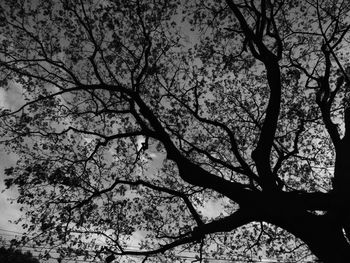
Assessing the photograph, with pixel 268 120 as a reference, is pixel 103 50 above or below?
above

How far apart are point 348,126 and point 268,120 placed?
2.55 m

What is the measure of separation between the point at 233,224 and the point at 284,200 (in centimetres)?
158

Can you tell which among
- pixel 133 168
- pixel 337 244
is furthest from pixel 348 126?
pixel 133 168

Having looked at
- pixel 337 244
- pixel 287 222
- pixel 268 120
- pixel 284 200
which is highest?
pixel 268 120

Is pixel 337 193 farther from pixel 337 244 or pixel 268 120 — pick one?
pixel 268 120

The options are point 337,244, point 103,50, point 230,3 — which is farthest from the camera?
point 103,50

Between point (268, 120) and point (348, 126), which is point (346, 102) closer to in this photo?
point (348, 126)

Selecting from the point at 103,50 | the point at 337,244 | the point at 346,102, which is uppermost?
the point at 103,50

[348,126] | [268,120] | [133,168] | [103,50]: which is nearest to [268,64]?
[268,120]

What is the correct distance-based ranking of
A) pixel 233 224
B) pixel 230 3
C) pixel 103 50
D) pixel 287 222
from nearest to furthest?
pixel 287 222, pixel 233 224, pixel 230 3, pixel 103 50

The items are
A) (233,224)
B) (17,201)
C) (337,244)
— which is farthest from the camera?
(17,201)

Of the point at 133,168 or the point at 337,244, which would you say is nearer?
the point at 337,244

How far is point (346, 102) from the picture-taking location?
12609mm

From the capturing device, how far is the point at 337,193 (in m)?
7.12
